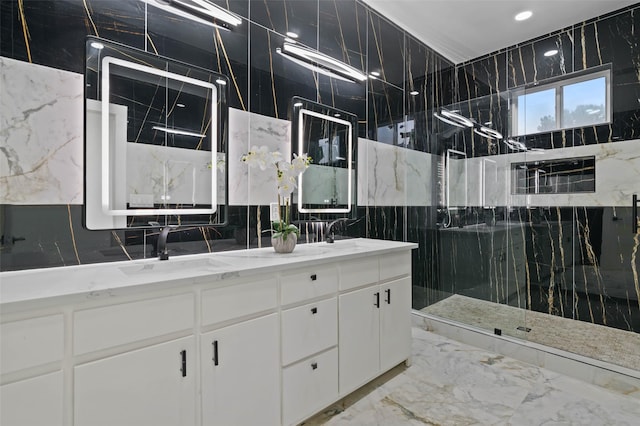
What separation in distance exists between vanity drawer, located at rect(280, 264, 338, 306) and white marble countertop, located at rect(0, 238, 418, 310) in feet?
0.20

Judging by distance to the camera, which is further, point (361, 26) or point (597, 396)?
point (361, 26)

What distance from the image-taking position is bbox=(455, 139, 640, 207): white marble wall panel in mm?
2809

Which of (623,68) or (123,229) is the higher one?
(623,68)

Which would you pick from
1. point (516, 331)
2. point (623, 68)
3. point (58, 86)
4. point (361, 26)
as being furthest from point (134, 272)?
point (623, 68)

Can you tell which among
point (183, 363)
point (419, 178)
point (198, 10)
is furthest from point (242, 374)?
point (419, 178)

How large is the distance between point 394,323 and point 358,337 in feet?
1.32

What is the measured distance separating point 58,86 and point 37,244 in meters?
0.71

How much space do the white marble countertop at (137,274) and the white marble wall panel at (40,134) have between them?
35 cm

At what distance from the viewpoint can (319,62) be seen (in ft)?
8.17

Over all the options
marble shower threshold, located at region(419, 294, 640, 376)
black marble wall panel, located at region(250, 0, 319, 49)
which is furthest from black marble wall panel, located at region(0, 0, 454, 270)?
marble shower threshold, located at region(419, 294, 640, 376)

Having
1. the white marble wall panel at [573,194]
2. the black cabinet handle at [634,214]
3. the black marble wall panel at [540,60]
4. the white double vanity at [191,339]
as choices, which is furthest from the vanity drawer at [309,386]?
the black marble wall panel at [540,60]

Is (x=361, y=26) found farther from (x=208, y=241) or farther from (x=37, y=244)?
(x=37, y=244)

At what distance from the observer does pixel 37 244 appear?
1.37 m

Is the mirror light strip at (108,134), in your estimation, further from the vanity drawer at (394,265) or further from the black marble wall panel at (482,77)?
the black marble wall panel at (482,77)
